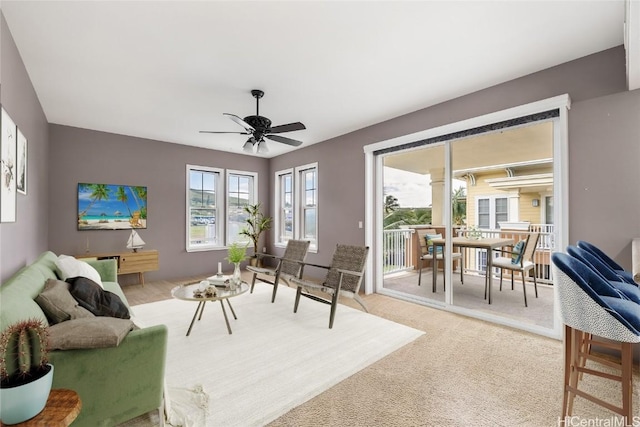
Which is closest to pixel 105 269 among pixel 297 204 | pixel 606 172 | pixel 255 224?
pixel 255 224

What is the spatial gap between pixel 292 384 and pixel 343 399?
0.40 m

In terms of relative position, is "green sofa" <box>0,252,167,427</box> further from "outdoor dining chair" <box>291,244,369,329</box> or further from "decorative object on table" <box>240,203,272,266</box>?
"decorative object on table" <box>240,203,272,266</box>

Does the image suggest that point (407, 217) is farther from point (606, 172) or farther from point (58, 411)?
point (58, 411)

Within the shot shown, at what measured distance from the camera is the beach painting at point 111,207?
16.0ft

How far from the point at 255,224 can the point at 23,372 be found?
18.9ft

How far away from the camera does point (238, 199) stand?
22.1 feet

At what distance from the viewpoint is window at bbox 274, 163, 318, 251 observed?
6.11 m

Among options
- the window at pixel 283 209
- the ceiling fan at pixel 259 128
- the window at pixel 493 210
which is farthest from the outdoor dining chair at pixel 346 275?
the window at pixel 283 209

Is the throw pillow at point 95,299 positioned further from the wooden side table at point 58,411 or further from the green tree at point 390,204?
the green tree at point 390,204

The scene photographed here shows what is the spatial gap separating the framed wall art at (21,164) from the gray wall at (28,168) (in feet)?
0.30

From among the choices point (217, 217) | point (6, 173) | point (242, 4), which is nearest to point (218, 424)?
point (6, 173)

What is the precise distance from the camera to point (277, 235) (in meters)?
6.93

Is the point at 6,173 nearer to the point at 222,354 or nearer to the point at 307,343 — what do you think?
the point at 222,354

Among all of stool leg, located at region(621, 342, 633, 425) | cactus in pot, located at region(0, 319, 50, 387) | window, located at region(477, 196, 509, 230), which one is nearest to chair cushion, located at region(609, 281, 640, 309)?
stool leg, located at region(621, 342, 633, 425)
